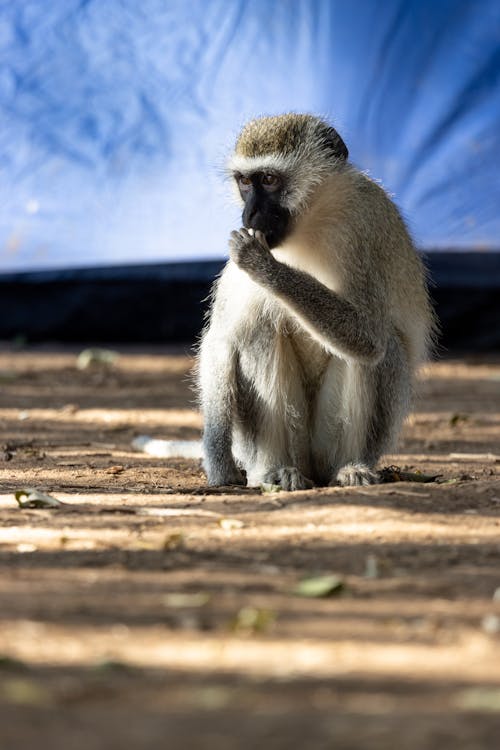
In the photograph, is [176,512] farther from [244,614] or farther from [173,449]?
[173,449]

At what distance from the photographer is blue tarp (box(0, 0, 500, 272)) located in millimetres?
10102

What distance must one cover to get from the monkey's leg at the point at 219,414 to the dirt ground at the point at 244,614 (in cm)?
20

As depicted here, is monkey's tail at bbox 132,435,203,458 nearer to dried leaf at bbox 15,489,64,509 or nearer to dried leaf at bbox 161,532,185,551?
dried leaf at bbox 15,489,64,509

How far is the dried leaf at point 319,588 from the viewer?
3420mm

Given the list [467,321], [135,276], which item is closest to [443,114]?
[467,321]

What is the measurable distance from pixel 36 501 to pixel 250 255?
4.32 feet

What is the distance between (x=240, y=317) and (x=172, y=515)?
4.05 feet

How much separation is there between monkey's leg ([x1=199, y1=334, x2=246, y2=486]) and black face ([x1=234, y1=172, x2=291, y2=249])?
553mm

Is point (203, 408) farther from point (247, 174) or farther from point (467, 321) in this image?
point (467, 321)

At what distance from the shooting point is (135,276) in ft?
34.9

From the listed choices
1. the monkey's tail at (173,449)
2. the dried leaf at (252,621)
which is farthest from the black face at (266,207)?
the dried leaf at (252,621)

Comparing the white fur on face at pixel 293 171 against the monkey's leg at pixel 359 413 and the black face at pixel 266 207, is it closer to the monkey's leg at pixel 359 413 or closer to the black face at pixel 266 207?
the black face at pixel 266 207

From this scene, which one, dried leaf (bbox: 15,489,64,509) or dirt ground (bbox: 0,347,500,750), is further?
dried leaf (bbox: 15,489,64,509)

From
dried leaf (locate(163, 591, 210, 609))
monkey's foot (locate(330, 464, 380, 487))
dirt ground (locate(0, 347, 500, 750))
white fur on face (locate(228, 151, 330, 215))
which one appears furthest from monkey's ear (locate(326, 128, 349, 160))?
dried leaf (locate(163, 591, 210, 609))
